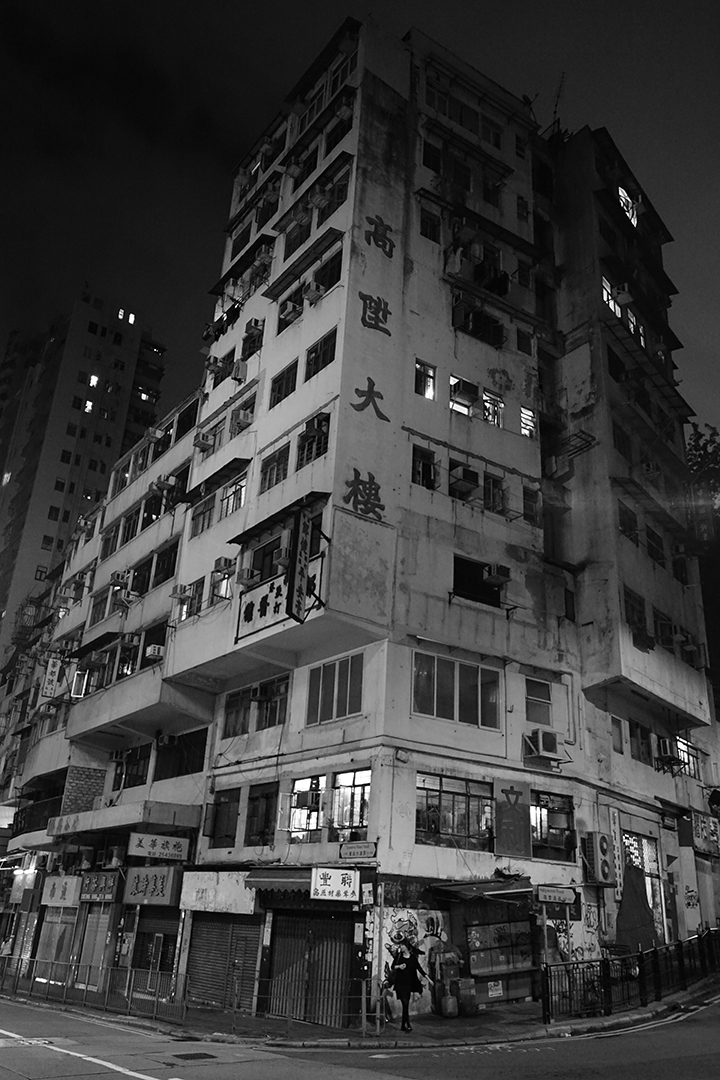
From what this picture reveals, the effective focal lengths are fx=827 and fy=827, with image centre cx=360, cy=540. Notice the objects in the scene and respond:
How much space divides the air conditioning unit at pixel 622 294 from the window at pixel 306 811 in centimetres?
2356

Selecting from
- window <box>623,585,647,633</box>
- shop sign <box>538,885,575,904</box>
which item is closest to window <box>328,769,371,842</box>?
shop sign <box>538,885,575,904</box>

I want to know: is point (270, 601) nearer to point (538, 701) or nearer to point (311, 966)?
point (538, 701)

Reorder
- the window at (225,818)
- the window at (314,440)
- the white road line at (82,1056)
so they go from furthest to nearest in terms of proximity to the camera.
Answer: the window at (225,818) → the window at (314,440) → the white road line at (82,1056)

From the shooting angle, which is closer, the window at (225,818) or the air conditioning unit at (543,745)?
the air conditioning unit at (543,745)

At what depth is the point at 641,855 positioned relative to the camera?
2792 cm

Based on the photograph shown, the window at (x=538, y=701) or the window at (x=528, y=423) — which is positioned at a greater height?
Result: the window at (x=528, y=423)

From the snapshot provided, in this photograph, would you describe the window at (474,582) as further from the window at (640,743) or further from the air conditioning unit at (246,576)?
the window at (640,743)

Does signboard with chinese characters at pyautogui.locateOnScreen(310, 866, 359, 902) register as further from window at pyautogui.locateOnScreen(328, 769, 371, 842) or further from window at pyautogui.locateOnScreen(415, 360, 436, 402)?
window at pyautogui.locateOnScreen(415, 360, 436, 402)

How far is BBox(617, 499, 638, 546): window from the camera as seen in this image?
30297 mm

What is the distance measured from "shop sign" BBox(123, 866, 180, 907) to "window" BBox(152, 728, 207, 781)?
3.57 meters

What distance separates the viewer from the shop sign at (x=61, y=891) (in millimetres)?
31625

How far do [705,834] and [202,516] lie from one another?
23.5 meters

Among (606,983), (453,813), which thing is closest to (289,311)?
(453,813)

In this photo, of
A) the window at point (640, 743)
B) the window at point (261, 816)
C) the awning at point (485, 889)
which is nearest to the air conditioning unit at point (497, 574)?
the window at point (640, 743)
